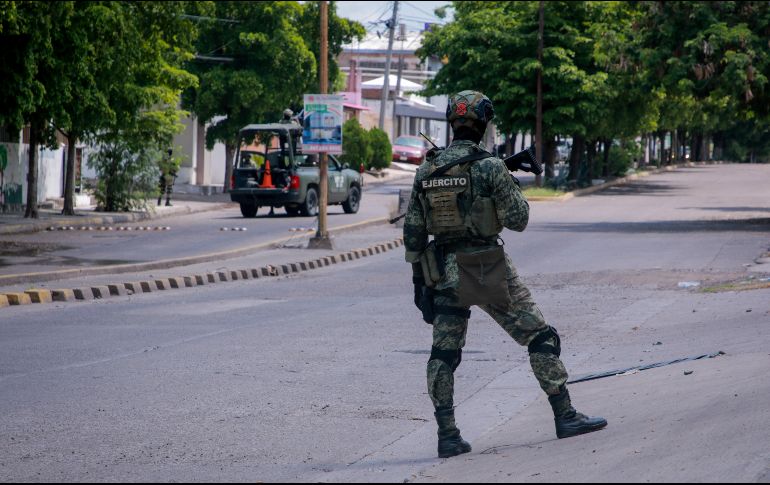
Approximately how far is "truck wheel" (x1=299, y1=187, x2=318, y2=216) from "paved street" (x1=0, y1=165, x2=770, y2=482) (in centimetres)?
1498

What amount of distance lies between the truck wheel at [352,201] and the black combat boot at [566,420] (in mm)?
29123

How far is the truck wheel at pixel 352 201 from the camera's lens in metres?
36.0

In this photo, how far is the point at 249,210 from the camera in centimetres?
3434

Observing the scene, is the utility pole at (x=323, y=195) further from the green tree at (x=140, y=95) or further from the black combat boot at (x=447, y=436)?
the black combat boot at (x=447, y=436)

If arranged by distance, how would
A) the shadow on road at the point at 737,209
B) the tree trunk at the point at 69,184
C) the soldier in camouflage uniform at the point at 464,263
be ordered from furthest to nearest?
the shadow on road at the point at 737,209 → the tree trunk at the point at 69,184 → the soldier in camouflage uniform at the point at 464,263

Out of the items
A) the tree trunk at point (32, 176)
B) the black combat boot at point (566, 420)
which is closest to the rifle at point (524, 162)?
the black combat boot at point (566, 420)

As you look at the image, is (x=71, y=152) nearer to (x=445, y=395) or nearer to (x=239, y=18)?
(x=239, y=18)

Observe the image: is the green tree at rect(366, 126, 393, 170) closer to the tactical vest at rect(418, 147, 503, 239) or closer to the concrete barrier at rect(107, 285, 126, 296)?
the concrete barrier at rect(107, 285, 126, 296)

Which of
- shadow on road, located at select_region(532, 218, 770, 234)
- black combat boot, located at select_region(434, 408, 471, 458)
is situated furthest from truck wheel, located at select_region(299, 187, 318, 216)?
black combat boot, located at select_region(434, 408, 471, 458)

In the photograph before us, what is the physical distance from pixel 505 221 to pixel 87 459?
260cm

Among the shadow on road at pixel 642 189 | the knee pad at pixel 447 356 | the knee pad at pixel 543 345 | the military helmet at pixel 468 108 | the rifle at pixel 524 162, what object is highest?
the military helmet at pixel 468 108

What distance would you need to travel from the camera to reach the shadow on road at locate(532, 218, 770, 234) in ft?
93.4

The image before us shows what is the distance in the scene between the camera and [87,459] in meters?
6.78

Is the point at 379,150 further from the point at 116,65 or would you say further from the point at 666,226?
the point at 116,65
